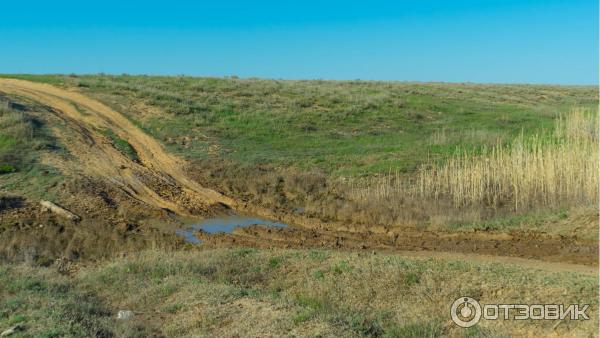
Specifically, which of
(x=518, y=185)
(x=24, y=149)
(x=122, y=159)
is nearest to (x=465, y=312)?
(x=518, y=185)

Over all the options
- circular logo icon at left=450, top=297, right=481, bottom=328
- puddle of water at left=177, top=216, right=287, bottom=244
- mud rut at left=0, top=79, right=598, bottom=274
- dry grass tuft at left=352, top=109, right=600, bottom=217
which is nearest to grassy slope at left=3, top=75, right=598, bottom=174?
mud rut at left=0, top=79, right=598, bottom=274

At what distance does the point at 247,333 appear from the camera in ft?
24.3

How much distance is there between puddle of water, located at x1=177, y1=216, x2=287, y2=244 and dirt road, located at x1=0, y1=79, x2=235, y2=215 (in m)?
0.91

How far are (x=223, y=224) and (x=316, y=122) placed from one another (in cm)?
1569

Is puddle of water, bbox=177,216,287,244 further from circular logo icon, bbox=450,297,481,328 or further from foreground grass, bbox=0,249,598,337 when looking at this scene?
circular logo icon, bbox=450,297,481,328

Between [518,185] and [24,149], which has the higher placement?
[24,149]

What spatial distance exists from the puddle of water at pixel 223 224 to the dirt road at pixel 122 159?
91 centimetres

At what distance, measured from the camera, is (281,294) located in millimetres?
9516

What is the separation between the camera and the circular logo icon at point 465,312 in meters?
8.07

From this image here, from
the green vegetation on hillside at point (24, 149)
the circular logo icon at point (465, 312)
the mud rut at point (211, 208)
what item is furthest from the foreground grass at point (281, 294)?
the green vegetation on hillside at point (24, 149)

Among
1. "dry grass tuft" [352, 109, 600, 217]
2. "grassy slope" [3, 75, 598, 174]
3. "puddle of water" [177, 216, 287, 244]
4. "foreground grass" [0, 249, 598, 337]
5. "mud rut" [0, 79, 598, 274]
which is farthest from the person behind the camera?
"grassy slope" [3, 75, 598, 174]

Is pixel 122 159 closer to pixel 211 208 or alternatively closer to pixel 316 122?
pixel 211 208

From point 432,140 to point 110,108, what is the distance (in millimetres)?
15763

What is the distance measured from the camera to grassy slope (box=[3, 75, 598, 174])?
24141mm
